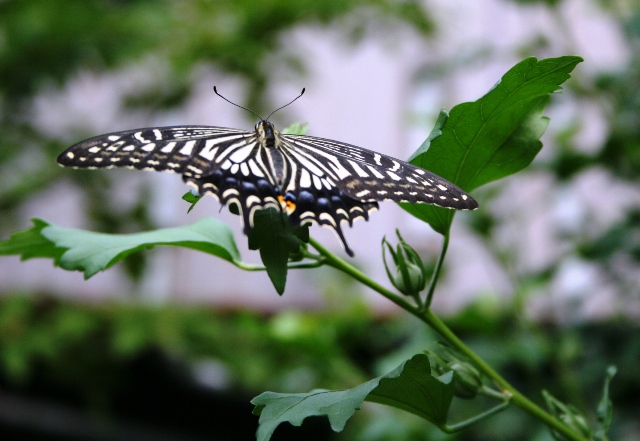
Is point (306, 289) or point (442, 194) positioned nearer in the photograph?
point (442, 194)

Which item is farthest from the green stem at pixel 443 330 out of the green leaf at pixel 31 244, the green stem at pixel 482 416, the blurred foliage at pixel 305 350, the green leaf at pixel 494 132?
the blurred foliage at pixel 305 350

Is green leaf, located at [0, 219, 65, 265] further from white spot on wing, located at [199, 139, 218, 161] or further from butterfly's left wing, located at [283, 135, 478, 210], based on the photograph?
butterfly's left wing, located at [283, 135, 478, 210]

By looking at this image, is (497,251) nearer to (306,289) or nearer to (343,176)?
(343,176)

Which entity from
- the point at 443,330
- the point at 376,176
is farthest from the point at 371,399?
the point at 376,176

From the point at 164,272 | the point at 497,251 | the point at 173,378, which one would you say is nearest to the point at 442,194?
the point at 497,251

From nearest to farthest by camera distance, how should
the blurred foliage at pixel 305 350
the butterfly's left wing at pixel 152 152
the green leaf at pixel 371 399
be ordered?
the green leaf at pixel 371 399
the butterfly's left wing at pixel 152 152
the blurred foliage at pixel 305 350

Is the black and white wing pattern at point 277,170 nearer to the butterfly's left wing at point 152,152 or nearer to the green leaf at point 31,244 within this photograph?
the butterfly's left wing at point 152,152
